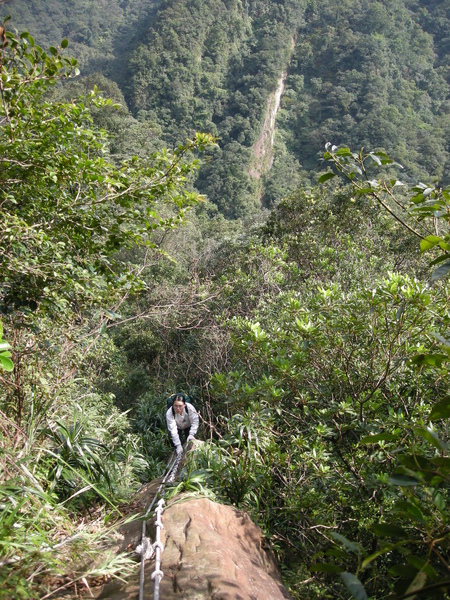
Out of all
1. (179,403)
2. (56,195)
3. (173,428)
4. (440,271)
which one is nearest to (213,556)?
(440,271)

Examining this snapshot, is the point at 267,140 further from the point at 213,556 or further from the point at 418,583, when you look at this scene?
the point at 418,583

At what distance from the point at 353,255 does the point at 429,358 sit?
7580 mm

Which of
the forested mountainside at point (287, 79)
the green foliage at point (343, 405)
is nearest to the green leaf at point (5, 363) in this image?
the green foliage at point (343, 405)

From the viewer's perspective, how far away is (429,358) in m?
1.29

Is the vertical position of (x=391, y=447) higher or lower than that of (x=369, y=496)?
higher

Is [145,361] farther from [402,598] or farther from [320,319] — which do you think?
[402,598]

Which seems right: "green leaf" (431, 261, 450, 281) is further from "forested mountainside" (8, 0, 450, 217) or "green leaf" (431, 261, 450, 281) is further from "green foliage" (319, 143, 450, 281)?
"forested mountainside" (8, 0, 450, 217)

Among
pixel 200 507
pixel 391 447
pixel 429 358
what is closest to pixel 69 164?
pixel 200 507

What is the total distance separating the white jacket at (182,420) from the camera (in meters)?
5.26

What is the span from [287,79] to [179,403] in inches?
2595

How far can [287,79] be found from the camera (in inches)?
2442

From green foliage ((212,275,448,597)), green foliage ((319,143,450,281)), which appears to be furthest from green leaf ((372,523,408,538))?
green foliage ((212,275,448,597))

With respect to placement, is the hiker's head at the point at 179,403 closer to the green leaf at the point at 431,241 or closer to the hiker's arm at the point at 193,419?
the hiker's arm at the point at 193,419

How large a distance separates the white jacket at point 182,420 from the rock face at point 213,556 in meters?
1.90
